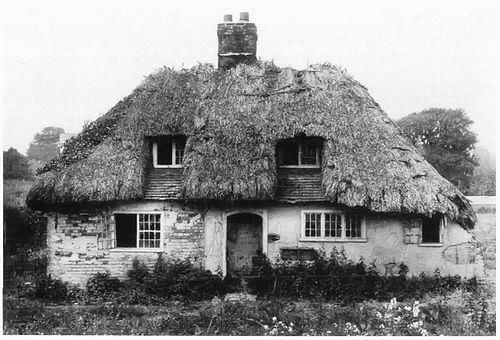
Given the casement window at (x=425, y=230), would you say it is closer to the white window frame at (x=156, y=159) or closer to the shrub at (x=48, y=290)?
the white window frame at (x=156, y=159)

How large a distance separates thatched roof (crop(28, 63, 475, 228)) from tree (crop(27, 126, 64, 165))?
22350mm

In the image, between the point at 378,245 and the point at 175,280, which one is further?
the point at 378,245

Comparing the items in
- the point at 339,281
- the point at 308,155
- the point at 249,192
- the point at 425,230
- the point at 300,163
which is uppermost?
the point at 308,155

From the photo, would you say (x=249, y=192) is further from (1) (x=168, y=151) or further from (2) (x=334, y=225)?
(1) (x=168, y=151)

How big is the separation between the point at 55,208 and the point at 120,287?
297 cm

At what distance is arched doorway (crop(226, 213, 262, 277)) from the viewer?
1511 cm

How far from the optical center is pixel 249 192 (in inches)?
548

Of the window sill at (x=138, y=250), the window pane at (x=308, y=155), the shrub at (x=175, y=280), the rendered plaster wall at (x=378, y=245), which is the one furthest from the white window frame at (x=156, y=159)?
the window pane at (x=308, y=155)

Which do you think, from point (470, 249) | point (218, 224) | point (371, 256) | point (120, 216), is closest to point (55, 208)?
point (120, 216)

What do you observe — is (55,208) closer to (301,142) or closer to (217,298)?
(217,298)

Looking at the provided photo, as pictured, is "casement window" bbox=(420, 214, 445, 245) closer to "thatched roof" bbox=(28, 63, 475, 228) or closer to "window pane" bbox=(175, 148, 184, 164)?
"thatched roof" bbox=(28, 63, 475, 228)

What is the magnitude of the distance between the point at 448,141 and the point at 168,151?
2724 centimetres

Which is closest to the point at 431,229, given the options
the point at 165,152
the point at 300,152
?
the point at 300,152

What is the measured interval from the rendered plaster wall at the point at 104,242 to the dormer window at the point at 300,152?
3.19 m
